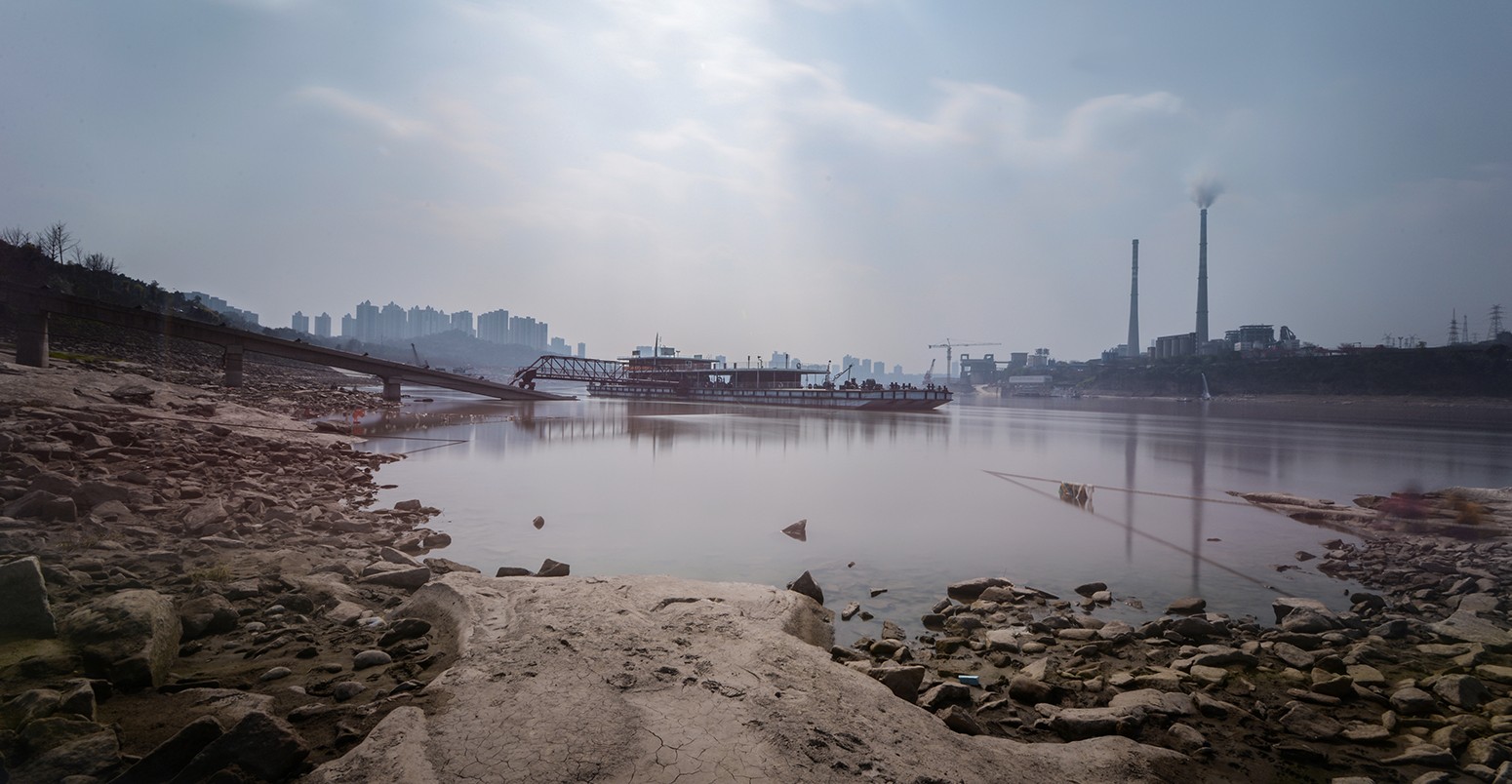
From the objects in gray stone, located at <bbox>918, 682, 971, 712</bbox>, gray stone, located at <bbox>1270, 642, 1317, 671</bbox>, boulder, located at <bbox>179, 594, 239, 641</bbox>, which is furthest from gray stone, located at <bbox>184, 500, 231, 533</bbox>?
gray stone, located at <bbox>1270, 642, 1317, 671</bbox>

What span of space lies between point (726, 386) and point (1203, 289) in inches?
6509

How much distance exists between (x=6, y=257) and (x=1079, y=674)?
237 ft

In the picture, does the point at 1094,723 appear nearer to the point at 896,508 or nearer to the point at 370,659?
the point at 370,659

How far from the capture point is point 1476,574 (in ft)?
33.9

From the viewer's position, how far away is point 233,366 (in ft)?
133

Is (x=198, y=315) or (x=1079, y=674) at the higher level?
(x=198, y=315)

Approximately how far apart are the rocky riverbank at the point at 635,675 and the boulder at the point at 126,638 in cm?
2

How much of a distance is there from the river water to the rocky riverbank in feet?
5.21

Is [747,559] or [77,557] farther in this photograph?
[747,559]

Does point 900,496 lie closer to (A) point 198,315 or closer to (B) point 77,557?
(B) point 77,557

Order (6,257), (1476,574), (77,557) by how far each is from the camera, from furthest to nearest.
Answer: (6,257)
(1476,574)
(77,557)

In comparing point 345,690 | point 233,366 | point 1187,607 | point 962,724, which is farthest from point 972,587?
point 233,366

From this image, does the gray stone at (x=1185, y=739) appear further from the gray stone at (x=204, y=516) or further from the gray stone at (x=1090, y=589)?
the gray stone at (x=204, y=516)

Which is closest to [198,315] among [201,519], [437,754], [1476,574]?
[201,519]
